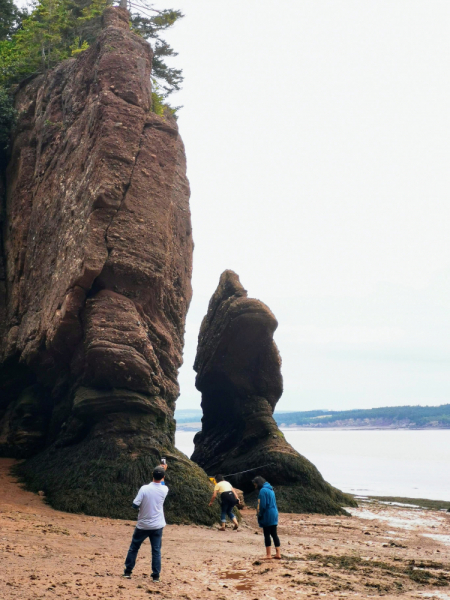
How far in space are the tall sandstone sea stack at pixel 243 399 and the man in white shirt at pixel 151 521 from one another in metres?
16.3

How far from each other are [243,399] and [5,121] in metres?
18.1

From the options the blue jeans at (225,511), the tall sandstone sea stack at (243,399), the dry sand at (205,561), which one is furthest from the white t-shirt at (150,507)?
the tall sandstone sea stack at (243,399)

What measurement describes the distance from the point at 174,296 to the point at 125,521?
396 inches

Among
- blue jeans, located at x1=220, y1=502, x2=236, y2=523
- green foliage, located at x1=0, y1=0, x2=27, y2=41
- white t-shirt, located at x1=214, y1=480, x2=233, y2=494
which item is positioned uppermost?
green foliage, located at x1=0, y1=0, x2=27, y2=41

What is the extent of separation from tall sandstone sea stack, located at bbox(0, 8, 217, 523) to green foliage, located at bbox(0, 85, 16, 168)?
1.50 meters

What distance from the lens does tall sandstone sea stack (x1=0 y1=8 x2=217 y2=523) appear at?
62.8 feet

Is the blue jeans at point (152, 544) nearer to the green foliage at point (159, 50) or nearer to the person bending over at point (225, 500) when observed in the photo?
the person bending over at point (225, 500)

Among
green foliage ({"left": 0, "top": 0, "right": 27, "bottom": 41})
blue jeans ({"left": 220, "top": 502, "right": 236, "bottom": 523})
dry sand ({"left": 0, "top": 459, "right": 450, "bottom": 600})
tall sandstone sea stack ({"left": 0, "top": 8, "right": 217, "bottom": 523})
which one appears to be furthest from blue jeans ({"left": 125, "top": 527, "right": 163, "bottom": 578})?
green foliage ({"left": 0, "top": 0, "right": 27, "bottom": 41})

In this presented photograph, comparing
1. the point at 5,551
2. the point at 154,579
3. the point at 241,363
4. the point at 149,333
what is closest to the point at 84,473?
the point at 149,333

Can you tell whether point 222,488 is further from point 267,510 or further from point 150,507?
point 150,507

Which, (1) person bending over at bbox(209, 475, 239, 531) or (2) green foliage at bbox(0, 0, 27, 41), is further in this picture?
(2) green foliage at bbox(0, 0, 27, 41)

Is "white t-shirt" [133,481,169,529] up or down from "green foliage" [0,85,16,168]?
down

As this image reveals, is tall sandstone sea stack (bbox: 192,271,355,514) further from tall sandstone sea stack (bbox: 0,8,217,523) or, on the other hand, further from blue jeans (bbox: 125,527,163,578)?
blue jeans (bbox: 125,527,163,578)

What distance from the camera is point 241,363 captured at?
102 ft
